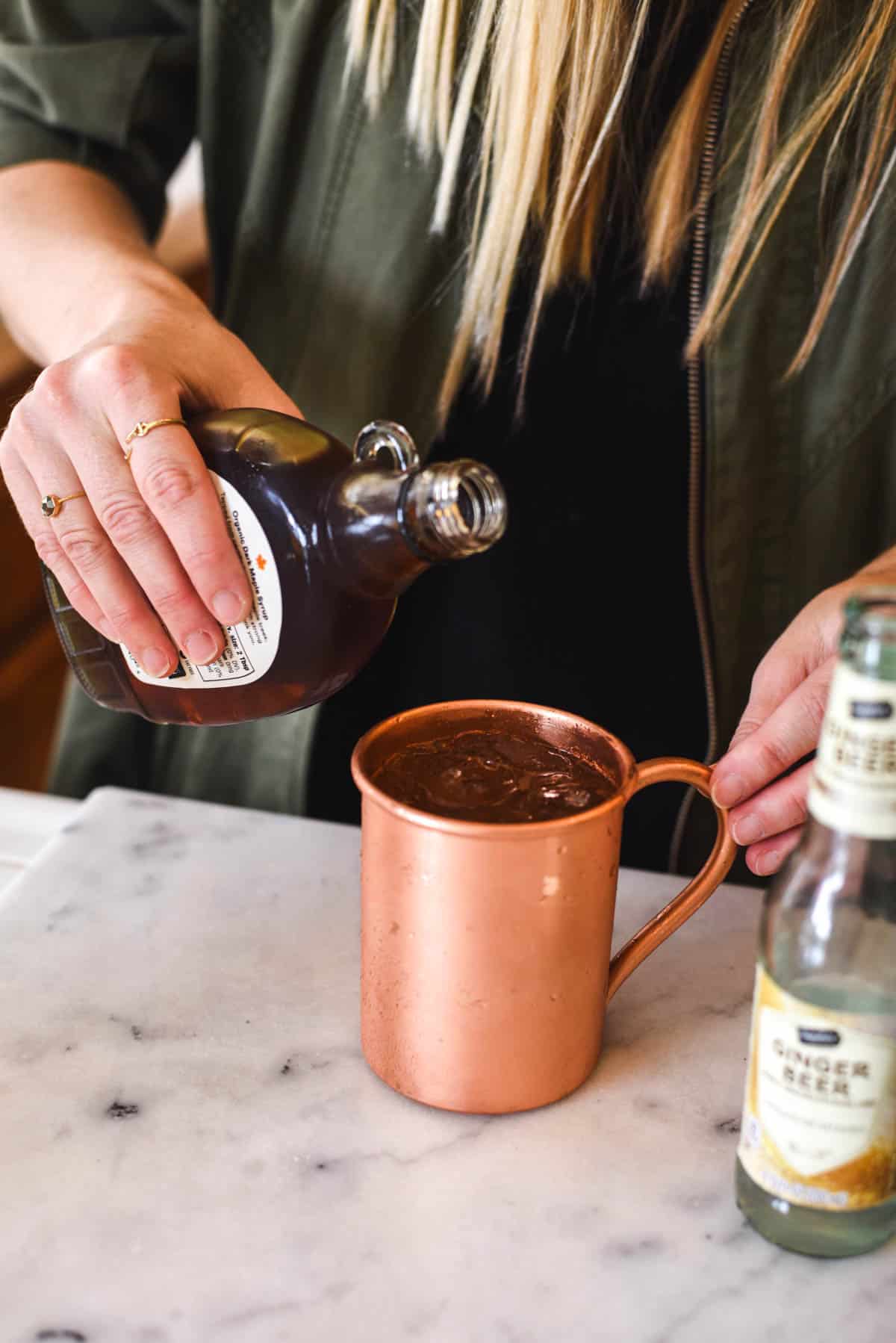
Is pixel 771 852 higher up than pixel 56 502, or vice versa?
pixel 56 502

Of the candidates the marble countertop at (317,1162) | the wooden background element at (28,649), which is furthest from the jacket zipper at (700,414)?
the wooden background element at (28,649)

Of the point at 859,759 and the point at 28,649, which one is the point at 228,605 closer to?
the point at 859,759

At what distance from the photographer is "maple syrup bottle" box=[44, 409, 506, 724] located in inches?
24.5

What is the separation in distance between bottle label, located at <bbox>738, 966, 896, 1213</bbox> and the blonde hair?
1.95ft

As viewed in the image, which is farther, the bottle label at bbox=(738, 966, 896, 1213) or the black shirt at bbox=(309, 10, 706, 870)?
the black shirt at bbox=(309, 10, 706, 870)

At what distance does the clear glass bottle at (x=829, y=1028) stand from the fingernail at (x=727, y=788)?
12 cm

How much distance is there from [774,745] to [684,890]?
10 cm

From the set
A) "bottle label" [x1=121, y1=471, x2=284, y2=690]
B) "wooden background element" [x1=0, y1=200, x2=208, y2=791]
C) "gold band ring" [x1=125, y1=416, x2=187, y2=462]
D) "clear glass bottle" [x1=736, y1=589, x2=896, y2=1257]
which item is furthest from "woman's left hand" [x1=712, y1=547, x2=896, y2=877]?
"wooden background element" [x1=0, y1=200, x2=208, y2=791]

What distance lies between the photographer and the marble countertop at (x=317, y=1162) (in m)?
0.55

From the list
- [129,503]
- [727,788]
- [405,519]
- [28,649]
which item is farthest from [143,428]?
[28,649]

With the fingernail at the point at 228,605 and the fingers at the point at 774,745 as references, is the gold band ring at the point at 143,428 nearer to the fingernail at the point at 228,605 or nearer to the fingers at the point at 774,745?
the fingernail at the point at 228,605

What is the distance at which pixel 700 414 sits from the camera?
1010 mm

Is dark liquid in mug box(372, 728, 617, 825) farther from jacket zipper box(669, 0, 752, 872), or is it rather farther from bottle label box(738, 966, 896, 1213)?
jacket zipper box(669, 0, 752, 872)

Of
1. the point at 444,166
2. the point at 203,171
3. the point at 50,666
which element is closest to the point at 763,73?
the point at 444,166
